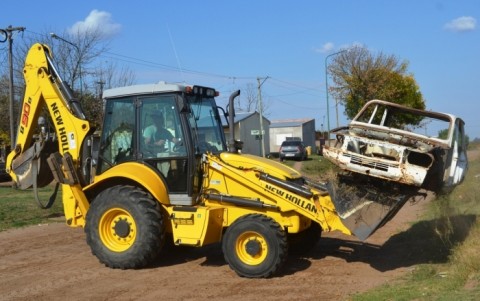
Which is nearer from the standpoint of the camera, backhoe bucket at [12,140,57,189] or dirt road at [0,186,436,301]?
dirt road at [0,186,436,301]

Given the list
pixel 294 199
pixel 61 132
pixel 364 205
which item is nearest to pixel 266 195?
pixel 294 199

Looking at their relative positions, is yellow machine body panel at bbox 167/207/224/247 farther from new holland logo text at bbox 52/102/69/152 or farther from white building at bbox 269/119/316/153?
white building at bbox 269/119/316/153

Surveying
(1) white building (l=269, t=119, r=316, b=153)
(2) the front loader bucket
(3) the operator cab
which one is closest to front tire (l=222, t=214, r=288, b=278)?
(2) the front loader bucket

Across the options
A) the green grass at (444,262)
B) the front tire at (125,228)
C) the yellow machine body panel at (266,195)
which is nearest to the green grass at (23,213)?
the front tire at (125,228)

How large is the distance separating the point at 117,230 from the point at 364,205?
3.60m

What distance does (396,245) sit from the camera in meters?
9.81

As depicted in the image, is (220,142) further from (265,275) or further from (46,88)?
(46,88)

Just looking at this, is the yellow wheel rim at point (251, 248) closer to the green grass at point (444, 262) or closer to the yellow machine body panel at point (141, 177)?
the yellow machine body panel at point (141, 177)

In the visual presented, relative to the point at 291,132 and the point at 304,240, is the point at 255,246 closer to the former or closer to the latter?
the point at 304,240

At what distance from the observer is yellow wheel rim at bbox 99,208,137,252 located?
8492mm

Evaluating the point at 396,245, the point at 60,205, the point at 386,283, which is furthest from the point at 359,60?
the point at 386,283

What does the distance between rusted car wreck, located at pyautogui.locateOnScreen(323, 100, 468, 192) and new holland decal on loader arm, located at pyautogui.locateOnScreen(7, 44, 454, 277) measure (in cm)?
46

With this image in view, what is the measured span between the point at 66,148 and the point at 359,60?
34.1m

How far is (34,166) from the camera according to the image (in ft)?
32.7
